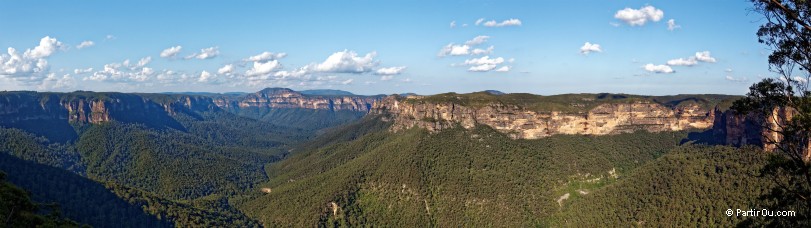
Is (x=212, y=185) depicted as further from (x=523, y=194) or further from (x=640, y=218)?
(x=640, y=218)

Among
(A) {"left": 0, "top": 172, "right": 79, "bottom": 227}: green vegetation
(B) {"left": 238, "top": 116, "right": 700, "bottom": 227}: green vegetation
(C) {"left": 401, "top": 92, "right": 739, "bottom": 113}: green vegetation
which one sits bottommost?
(B) {"left": 238, "top": 116, "right": 700, "bottom": 227}: green vegetation

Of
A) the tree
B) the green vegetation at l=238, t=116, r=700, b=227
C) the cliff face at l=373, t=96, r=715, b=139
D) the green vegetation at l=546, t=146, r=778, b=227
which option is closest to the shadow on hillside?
the green vegetation at l=238, t=116, r=700, b=227

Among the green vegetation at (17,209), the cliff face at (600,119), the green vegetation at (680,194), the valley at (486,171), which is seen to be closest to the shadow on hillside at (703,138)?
the valley at (486,171)

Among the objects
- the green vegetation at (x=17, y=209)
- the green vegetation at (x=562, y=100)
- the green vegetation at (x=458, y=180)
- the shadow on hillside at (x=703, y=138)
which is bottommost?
the green vegetation at (x=458, y=180)

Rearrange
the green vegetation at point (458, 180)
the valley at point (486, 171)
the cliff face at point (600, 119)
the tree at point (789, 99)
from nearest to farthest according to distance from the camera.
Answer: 1. the tree at point (789, 99)
2. the valley at point (486, 171)
3. the green vegetation at point (458, 180)
4. the cliff face at point (600, 119)

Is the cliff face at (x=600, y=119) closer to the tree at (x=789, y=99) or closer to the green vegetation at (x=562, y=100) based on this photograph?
the green vegetation at (x=562, y=100)

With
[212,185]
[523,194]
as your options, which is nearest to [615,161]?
[523,194]

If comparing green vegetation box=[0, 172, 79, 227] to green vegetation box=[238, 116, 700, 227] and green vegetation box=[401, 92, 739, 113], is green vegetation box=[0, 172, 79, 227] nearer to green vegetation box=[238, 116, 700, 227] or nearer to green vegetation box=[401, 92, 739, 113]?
green vegetation box=[238, 116, 700, 227]

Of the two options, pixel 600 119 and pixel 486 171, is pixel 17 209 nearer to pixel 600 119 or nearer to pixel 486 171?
pixel 486 171
